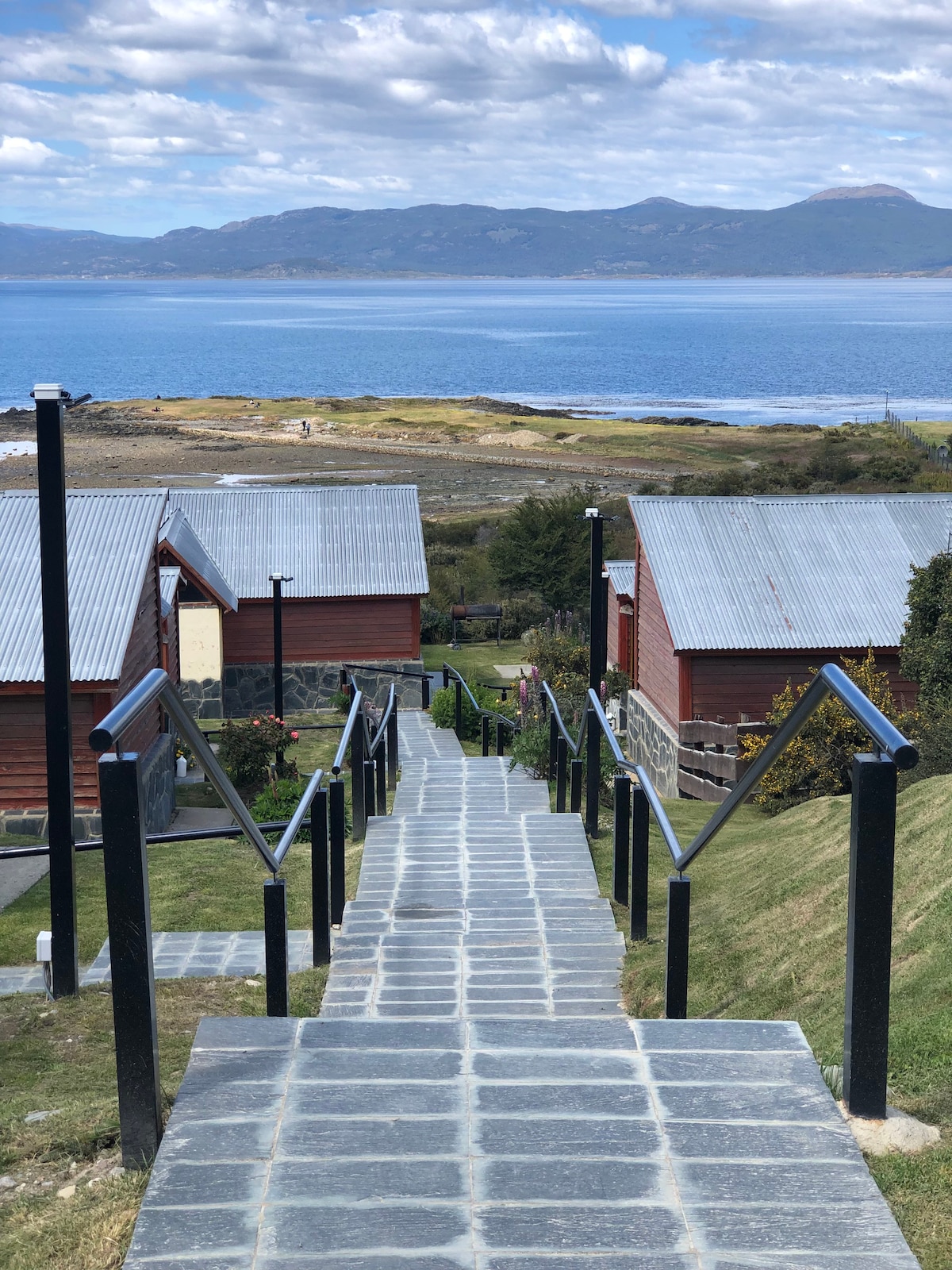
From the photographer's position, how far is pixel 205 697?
23938 mm

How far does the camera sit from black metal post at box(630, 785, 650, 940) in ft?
22.1

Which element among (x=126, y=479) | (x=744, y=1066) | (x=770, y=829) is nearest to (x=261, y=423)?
(x=126, y=479)

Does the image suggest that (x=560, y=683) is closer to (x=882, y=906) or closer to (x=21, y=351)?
(x=882, y=906)

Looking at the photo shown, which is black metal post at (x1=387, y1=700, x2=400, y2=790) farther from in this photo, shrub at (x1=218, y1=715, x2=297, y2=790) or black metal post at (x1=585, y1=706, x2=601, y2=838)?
black metal post at (x1=585, y1=706, x2=601, y2=838)

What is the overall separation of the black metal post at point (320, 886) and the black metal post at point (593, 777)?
2.94 metres

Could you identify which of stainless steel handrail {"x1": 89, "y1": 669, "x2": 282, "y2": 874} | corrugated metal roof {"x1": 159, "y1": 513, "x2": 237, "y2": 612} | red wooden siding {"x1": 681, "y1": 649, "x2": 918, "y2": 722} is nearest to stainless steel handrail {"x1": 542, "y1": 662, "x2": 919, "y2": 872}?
stainless steel handrail {"x1": 89, "y1": 669, "x2": 282, "y2": 874}

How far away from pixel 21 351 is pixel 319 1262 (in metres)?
177

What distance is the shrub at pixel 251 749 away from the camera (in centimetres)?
1641

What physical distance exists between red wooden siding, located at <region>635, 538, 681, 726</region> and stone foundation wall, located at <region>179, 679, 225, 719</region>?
733cm

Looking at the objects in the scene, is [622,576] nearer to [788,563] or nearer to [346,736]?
[788,563]

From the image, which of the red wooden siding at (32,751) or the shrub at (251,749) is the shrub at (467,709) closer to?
the shrub at (251,749)

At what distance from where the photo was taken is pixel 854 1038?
3559 mm

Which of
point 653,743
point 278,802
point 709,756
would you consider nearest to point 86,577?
point 278,802

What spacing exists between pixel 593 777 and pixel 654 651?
39.4ft
